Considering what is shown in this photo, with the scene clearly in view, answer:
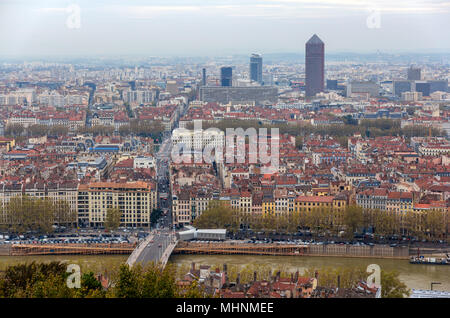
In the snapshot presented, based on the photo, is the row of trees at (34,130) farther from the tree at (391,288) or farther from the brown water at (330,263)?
the tree at (391,288)

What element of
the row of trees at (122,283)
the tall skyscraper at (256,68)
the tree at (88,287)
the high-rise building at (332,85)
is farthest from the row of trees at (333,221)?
the tall skyscraper at (256,68)

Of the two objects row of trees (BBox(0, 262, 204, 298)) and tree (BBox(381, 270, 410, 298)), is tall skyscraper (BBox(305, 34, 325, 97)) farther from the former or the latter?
row of trees (BBox(0, 262, 204, 298))

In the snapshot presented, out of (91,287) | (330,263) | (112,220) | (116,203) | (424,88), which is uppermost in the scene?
(424,88)

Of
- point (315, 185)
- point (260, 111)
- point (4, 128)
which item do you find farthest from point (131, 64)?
point (315, 185)

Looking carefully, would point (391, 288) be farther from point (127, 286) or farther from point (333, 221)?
point (333, 221)

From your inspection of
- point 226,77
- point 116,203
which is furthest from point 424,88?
point 116,203

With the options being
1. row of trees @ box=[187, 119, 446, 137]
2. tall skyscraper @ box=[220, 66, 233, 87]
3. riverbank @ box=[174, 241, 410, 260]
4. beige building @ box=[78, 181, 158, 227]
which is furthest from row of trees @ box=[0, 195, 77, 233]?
tall skyscraper @ box=[220, 66, 233, 87]

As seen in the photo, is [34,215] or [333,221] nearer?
[333,221]
